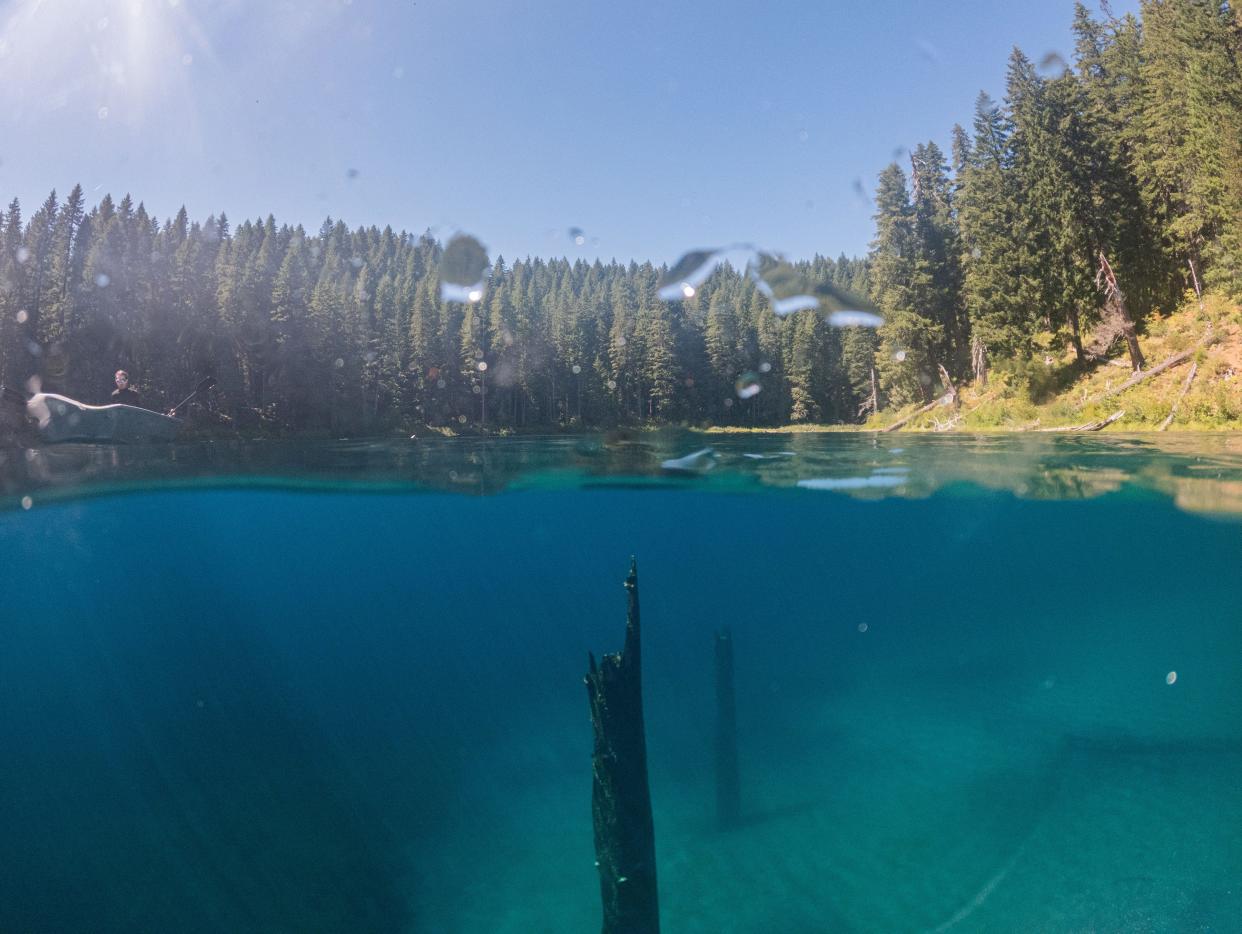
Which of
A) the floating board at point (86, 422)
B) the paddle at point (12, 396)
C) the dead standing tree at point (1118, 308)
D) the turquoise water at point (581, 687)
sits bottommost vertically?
the turquoise water at point (581, 687)

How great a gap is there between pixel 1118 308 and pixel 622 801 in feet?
101

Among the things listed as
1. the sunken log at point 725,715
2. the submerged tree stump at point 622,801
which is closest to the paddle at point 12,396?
the sunken log at point 725,715

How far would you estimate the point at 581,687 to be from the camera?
3134 centimetres

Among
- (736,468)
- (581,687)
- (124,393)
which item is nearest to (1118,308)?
(736,468)

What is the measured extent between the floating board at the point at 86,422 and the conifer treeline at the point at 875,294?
11569mm

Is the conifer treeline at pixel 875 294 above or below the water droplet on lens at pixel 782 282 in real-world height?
above

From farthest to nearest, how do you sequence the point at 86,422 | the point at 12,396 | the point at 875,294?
1. the point at 875,294
2. the point at 12,396
3. the point at 86,422

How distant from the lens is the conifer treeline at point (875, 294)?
27.0 metres

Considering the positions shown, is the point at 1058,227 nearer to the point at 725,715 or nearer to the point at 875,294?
the point at 875,294

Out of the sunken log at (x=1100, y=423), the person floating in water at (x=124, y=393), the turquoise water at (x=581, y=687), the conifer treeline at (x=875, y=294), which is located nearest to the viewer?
the turquoise water at (x=581, y=687)

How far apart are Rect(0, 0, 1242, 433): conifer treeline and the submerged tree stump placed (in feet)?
72.3

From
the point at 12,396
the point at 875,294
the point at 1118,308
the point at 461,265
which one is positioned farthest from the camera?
the point at 875,294

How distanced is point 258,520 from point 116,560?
753cm

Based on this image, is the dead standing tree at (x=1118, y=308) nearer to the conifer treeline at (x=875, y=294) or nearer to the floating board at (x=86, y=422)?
the conifer treeline at (x=875, y=294)
